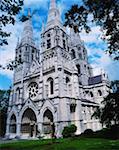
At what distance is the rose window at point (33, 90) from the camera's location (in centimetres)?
4704

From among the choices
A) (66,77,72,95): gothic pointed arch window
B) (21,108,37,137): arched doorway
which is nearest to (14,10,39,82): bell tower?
(21,108,37,137): arched doorway

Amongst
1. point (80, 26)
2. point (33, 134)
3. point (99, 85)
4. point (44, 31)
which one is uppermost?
point (44, 31)

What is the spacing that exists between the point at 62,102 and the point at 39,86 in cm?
773

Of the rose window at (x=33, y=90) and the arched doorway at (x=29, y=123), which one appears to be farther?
the rose window at (x=33, y=90)

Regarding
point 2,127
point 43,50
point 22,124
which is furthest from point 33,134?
point 43,50

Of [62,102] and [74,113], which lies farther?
[74,113]

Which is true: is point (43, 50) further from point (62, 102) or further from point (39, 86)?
point (62, 102)

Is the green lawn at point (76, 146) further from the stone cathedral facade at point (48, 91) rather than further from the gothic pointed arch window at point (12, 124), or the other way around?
the gothic pointed arch window at point (12, 124)

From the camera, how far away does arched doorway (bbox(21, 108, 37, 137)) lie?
4381 cm

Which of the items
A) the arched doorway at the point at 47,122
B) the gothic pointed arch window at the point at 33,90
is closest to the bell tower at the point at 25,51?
the gothic pointed arch window at the point at 33,90

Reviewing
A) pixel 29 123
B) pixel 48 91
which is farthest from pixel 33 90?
pixel 29 123

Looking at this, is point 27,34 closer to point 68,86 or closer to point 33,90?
point 33,90

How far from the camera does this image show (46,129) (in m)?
41.0

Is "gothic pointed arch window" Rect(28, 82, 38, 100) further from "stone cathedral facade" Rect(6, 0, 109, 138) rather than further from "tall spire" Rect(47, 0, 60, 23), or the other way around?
"tall spire" Rect(47, 0, 60, 23)
